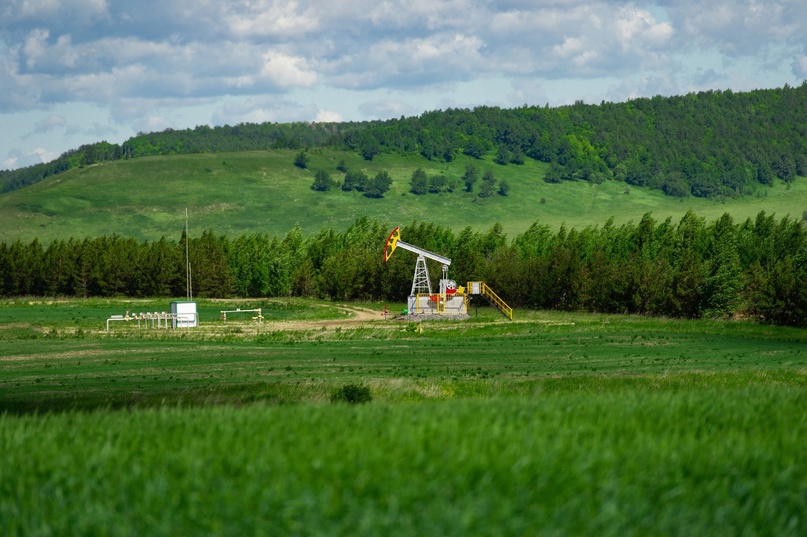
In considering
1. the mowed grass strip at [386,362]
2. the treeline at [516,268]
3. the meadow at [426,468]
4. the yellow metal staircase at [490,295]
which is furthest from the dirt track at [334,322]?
the meadow at [426,468]

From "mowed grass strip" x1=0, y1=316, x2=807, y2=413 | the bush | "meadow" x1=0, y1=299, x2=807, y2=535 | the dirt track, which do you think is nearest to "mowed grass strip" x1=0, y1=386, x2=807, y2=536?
"meadow" x1=0, y1=299, x2=807, y2=535

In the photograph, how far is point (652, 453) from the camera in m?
11.3

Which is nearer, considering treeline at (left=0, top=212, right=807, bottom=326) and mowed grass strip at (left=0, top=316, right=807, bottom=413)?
mowed grass strip at (left=0, top=316, right=807, bottom=413)

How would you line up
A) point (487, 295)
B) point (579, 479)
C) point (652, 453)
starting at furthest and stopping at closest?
1. point (487, 295)
2. point (652, 453)
3. point (579, 479)

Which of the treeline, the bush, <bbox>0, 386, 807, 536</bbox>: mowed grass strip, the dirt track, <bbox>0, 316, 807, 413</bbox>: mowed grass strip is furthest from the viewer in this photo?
the treeline

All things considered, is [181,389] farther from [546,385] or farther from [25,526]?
[25,526]

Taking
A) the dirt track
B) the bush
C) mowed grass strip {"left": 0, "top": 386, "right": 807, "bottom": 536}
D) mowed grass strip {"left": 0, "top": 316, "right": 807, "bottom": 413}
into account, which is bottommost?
the dirt track

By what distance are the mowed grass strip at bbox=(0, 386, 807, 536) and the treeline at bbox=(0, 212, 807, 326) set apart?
2872 inches

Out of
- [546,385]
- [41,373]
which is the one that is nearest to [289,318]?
[41,373]

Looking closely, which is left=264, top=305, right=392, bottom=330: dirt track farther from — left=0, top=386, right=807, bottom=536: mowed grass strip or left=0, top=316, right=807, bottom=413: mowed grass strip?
left=0, top=386, right=807, bottom=536: mowed grass strip

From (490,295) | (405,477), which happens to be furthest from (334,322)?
(405,477)

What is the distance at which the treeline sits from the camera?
9206cm

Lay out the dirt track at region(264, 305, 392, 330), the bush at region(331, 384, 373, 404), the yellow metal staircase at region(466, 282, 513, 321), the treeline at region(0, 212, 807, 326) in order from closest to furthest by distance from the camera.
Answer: the bush at region(331, 384, 373, 404), the dirt track at region(264, 305, 392, 330), the treeline at region(0, 212, 807, 326), the yellow metal staircase at region(466, 282, 513, 321)

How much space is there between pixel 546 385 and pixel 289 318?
61299 millimetres
